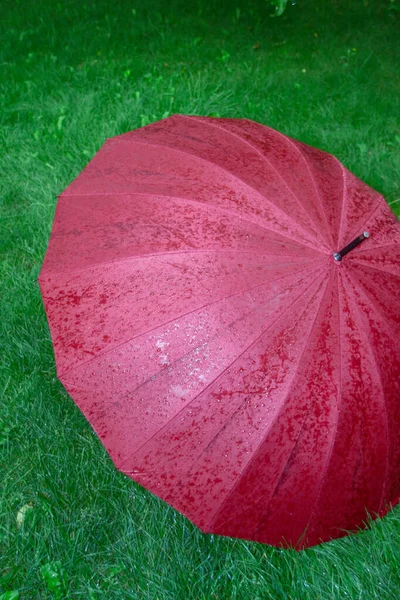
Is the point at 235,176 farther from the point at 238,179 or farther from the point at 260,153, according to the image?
the point at 260,153

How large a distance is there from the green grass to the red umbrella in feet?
2.26

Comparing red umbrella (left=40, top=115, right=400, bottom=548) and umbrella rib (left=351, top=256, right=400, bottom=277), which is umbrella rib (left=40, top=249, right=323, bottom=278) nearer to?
red umbrella (left=40, top=115, right=400, bottom=548)

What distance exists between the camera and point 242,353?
1.89m

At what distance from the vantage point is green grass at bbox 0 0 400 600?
8.37 ft

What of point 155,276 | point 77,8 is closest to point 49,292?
point 155,276

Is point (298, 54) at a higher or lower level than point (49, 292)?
higher

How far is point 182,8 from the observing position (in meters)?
6.22

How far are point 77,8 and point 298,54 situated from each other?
96.6 inches

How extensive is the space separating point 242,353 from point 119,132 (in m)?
3.30

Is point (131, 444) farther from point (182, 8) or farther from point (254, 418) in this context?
point (182, 8)

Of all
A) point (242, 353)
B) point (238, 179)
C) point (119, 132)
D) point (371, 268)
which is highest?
point (119, 132)

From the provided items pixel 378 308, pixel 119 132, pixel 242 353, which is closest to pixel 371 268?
pixel 378 308

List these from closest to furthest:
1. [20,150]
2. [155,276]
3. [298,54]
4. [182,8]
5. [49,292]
A: [155,276], [49,292], [20,150], [298,54], [182,8]

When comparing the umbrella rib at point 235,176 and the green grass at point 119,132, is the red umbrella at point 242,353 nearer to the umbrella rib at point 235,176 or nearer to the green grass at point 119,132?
the umbrella rib at point 235,176
